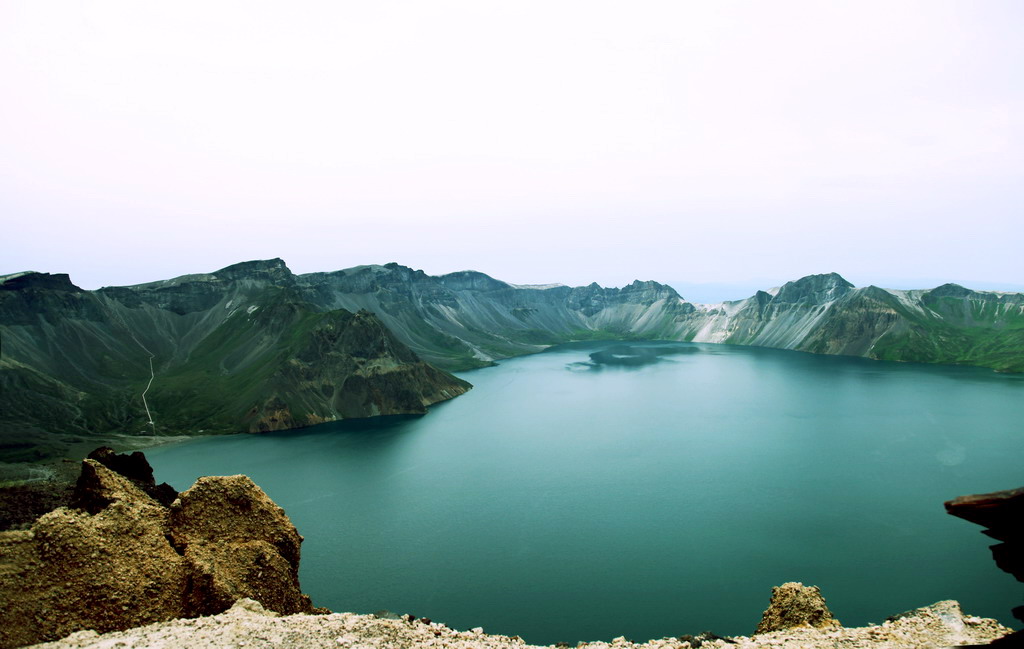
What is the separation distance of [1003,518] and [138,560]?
28.3m

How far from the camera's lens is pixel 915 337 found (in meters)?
178

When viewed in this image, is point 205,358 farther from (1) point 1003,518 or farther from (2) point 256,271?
(1) point 1003,518

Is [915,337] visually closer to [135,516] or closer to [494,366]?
[494,366]

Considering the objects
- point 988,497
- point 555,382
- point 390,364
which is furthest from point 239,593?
point 555,382

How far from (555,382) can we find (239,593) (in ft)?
435

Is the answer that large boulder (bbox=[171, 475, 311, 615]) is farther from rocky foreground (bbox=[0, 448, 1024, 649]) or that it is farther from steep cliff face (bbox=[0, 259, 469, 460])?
steep cliff face (bbox=[0, 259, 469, 460])

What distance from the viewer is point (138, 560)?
21.8 metres

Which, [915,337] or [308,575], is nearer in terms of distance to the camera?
[308,575]

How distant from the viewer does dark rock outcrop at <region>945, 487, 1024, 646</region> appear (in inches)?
371

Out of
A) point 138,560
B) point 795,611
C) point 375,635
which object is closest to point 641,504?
point 795,611

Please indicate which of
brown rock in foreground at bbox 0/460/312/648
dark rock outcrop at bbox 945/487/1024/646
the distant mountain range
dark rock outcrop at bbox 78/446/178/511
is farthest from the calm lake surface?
dark rock outcrop at bbox 945/487/1024/646

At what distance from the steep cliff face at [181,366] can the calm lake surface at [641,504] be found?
1273 centimetres

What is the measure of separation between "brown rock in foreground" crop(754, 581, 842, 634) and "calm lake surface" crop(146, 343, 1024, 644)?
16.1 feet

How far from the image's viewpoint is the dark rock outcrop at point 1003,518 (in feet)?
30.9
